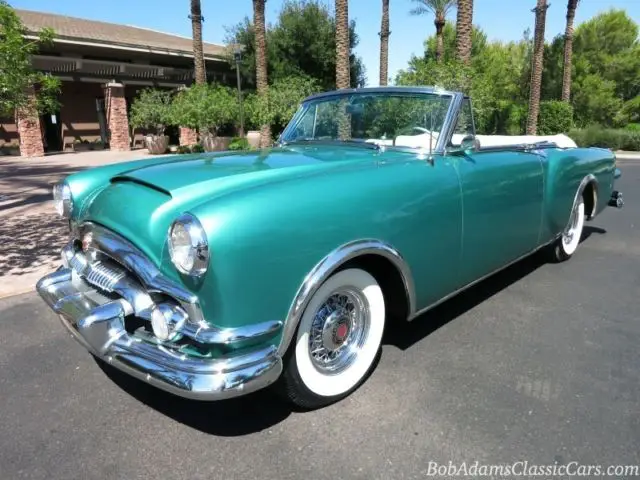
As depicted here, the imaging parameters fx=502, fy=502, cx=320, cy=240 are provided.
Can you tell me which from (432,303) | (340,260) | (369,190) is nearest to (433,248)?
(432,303)

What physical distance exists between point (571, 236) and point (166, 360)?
14.3 ft

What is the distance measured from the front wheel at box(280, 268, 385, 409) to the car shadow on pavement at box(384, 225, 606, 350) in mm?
550

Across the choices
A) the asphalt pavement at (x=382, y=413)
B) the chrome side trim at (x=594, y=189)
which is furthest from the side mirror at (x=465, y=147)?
the chrome side trim at (x=594, y=189)

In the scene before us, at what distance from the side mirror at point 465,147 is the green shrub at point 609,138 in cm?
2213

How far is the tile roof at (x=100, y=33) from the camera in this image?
20.7 metres

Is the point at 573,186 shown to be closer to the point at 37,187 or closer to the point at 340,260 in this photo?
the point at 340,260

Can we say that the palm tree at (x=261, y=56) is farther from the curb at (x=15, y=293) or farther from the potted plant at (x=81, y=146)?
the curb at (x=15, y=293)

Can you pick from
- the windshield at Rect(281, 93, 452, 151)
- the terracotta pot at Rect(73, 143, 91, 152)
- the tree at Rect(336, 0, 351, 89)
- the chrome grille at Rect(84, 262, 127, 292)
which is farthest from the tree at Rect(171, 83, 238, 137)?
the chrome grille at Rect(84, 262, 127, 292)

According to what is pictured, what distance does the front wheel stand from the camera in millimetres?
2301

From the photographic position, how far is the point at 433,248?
9.07ft

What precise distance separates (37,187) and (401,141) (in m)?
9.62

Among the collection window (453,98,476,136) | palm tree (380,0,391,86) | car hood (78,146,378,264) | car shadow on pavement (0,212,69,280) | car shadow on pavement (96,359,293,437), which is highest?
palm tree (380,0,391,86)

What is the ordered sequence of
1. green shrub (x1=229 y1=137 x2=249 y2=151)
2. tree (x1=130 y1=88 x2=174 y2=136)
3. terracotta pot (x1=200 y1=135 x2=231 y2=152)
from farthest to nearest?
tree (x1=130 y1=88 x2=174 y2=136) < terracotta pot (x1=200 y1=135 x2=231 y2=152) < green shrub (x1=229 y1=137 x2=249 y2=151)

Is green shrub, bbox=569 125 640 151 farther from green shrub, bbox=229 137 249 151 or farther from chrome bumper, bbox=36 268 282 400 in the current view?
Result: chrome bumper, bbox=36 268 282 400
